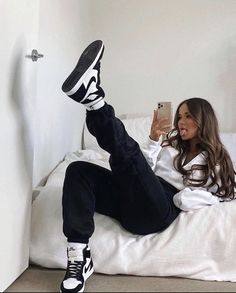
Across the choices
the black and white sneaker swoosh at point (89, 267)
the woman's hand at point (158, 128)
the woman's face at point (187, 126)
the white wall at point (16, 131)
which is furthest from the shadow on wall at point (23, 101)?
the woman's face at point (187, 126)

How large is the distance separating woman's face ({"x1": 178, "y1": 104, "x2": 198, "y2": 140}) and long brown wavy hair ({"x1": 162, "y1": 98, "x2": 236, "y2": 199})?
0.01m

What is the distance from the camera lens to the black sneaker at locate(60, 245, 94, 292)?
4.09 feet

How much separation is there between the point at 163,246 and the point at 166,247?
0.01 meters

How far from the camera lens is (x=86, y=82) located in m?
1.24

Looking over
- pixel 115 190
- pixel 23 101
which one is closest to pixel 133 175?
pixel 115 190

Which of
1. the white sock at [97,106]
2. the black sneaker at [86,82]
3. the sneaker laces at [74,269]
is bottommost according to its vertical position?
the sneaker laces at [74,269]

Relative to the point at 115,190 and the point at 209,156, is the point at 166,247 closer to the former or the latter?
the point at 115,190

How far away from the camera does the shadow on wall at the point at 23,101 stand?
1.32m

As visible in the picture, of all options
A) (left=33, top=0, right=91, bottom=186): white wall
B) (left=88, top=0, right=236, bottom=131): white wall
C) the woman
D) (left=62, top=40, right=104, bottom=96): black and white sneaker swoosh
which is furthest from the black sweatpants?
A: (left=88, top=0, right=236, bottom=131): white wall

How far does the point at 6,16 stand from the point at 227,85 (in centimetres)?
217

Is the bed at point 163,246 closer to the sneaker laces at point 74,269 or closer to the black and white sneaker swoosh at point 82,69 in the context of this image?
the sneaker laces at point 74,269

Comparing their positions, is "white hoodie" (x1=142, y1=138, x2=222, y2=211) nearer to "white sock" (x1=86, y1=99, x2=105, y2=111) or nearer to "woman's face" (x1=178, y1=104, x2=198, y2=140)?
"woman's face" (x1=178, y1=104, x2=198, y2=140)

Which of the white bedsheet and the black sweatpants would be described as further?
the white bedsheet

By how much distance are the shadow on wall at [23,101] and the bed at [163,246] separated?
0.91 ft
